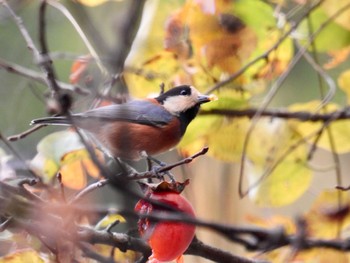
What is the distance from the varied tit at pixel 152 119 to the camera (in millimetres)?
1314

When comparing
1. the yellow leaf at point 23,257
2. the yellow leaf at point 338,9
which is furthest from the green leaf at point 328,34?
the yellow leaf at point 23,257

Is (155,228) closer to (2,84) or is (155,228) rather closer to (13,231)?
(13,231)

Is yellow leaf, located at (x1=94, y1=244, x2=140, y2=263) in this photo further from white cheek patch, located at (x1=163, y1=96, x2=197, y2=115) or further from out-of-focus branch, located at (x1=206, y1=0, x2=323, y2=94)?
white cheek patch, located at (x1=163, y1=96, x2=197, y2=115)

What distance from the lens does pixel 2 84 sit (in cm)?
176

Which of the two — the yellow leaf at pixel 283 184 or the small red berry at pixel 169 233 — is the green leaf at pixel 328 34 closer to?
the yellow leaf at pixel 283 184

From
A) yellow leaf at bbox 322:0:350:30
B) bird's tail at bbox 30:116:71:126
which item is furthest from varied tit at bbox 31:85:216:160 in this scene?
yellow leaf at bbox 322:0:350:30

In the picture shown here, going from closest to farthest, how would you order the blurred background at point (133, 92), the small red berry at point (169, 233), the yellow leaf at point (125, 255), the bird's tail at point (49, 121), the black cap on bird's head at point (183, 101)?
the small red berry at point (169, 233), the yellow leaf at point (125, 255), the bird's tail at point (49, 121), the blurred background at point (133, 92), the black cap on bird's head at point (183, 101)

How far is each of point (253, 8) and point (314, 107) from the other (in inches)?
9.7

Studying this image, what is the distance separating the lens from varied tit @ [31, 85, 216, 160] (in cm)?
131

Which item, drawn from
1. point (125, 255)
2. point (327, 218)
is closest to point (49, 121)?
point (125, 255)

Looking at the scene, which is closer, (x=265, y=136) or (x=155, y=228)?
(x=155, y=228)

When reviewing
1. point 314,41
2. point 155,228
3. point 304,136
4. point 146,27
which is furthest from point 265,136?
point 155,228

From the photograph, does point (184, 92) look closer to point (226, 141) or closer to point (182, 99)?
point (182, 99)

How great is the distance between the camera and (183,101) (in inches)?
60.5
